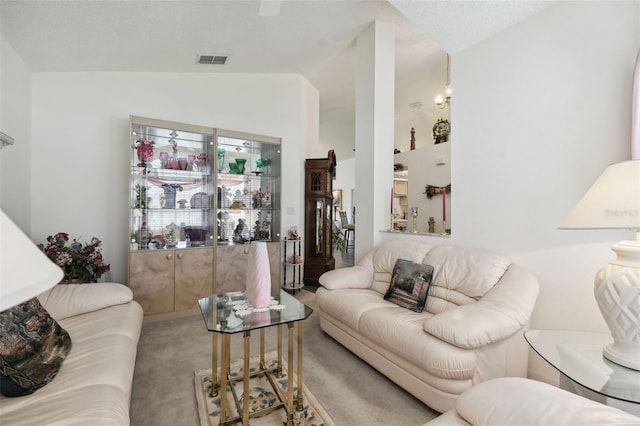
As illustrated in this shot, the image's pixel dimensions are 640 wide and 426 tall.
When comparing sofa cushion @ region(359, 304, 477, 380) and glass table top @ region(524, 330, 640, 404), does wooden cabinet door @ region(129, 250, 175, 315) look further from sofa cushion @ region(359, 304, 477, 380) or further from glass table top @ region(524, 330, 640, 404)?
glass table top @ region(524, 330, 640, 404)

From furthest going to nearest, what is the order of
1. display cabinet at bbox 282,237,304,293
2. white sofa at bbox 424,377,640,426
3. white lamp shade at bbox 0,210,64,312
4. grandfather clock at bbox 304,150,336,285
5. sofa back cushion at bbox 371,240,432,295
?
1. grandfather clock at bbox 304,150,336,285
2. display cabinet at bbox 282,237,304,293
3. sofa back cushion at bbox 371,240,432,295
4. white sofa at bbox 424,377,640,426
5. white lamp shade at bbox 0,210,64,312

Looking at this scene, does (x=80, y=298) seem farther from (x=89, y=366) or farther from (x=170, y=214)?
(x=170, y=214)

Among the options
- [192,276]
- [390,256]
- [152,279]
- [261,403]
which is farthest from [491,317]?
[152,279]

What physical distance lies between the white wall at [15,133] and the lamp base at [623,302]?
4079mm

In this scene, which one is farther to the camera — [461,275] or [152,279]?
[152,279]

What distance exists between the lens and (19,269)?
0.43 metres

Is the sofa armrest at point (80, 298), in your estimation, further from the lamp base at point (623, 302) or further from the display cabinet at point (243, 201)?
the lamp base at point (623, 302)

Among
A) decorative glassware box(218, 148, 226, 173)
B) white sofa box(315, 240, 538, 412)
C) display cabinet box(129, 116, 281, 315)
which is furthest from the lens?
decorative glassware box(218, 148, 226, 173)

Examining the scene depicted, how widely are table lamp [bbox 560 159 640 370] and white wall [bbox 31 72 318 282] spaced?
3.86 m

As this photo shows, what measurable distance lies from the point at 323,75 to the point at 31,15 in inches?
131

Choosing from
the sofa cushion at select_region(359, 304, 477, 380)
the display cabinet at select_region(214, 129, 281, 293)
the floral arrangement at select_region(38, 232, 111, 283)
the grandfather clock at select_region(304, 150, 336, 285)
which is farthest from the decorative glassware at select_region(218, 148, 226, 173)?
the sofa cushion at select_region(359, 304, 477, 380)

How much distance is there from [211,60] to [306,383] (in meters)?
3.52

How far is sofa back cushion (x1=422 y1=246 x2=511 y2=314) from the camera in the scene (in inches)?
85.1

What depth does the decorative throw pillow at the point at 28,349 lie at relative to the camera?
125 centimetres
